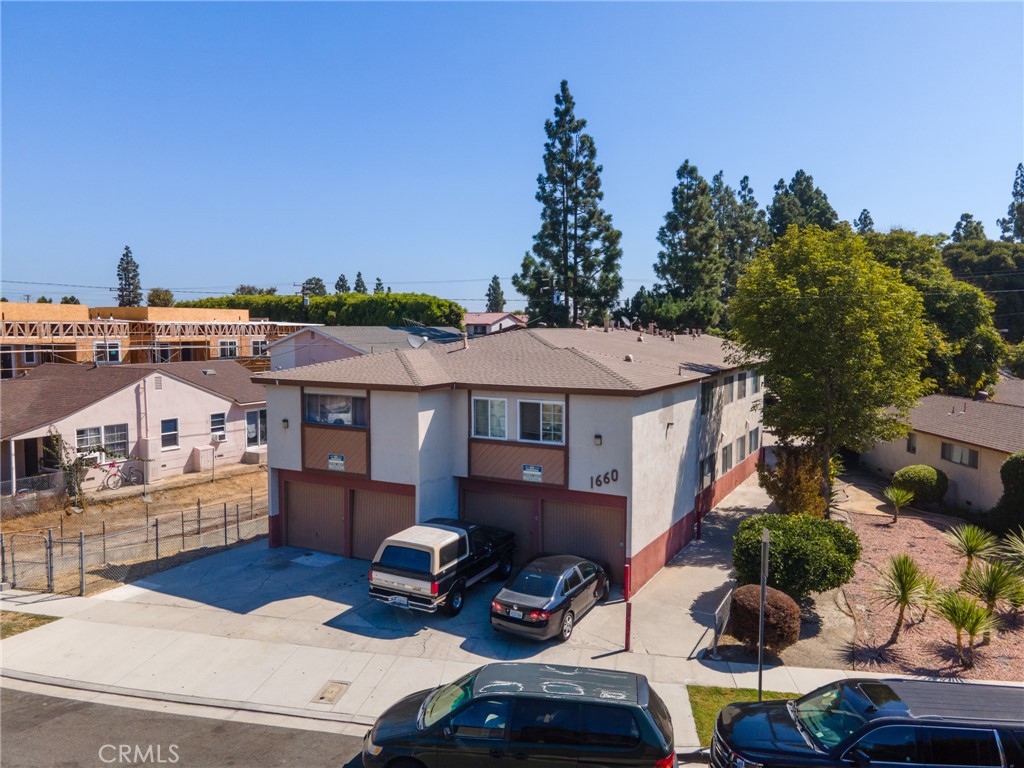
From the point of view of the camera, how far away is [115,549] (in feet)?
65.2

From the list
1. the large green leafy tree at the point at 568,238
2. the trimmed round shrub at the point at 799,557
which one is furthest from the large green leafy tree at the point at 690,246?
the trimmed round shrub at the point at 799,557

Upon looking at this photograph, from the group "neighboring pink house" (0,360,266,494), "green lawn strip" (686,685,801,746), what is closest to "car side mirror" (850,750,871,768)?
"green lawn strip" (686,685,801,746)

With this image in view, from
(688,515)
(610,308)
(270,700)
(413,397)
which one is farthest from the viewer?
(610,308)

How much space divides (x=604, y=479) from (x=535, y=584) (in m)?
3.60

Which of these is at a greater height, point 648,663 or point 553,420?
point 553,420

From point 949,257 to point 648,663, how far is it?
72267 millimetres

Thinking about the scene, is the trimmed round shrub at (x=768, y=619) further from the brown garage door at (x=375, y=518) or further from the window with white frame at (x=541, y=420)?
the brown garage door at (x=375, y=518)

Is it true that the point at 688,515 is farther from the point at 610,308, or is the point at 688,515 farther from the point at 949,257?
the point at 949,257

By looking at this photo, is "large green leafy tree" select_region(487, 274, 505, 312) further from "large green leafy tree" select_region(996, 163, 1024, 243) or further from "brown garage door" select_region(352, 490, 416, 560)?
"brown garage door" select_region(352, 490, 416, 560)

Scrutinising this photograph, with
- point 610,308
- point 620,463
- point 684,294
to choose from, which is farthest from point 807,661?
point 684,294

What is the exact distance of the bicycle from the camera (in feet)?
92.9

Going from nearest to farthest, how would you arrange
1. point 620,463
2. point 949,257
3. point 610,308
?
point 620,463 < point 610,308 < point 949,257

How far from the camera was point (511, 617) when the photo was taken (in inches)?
535

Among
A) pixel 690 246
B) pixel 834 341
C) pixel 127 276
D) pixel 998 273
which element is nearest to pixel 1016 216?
pixel 998 273
